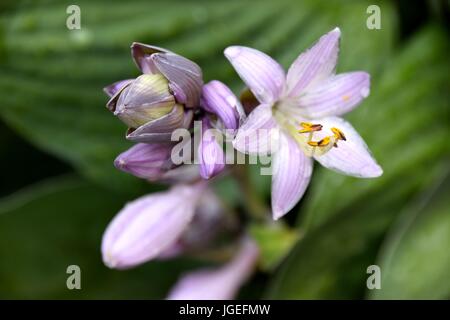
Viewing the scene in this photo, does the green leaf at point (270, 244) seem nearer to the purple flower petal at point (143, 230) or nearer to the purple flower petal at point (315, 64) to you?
the purple flower petal at point (143, 230)

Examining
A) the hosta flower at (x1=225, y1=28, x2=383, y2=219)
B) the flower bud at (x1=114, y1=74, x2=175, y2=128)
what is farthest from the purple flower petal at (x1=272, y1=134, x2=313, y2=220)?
the flower bud at (x1=114, y1=74, x2=175, y2=128)

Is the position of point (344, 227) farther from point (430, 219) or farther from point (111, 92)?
point (111, 92)

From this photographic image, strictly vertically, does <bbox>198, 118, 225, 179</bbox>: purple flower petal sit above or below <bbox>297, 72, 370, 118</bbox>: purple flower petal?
below

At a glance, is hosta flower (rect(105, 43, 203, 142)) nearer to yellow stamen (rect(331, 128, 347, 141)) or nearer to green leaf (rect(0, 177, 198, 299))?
yellow stamen (rect(331, 128, 347, 141))

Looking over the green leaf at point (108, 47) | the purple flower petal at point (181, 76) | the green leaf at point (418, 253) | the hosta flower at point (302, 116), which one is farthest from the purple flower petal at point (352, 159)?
the green leaf at point (108, 47)

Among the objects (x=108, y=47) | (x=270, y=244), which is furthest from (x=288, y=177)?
(x=108, y=47)

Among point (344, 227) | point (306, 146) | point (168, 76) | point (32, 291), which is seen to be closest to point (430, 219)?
point (344, 227)
